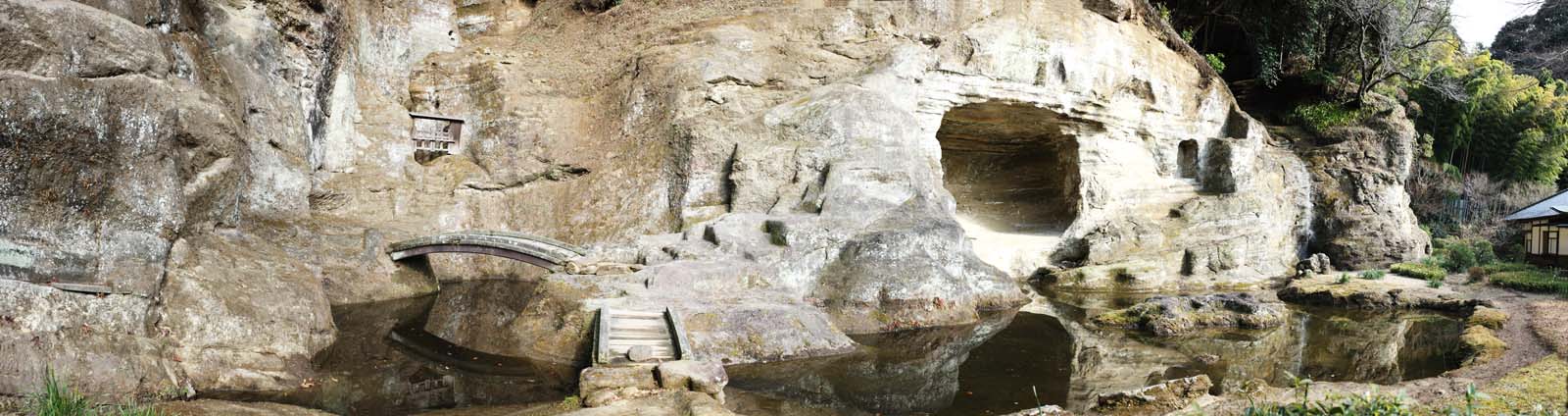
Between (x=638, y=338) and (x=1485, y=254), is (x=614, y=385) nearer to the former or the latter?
(x=638, y=338)

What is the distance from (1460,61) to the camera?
32.5 metres

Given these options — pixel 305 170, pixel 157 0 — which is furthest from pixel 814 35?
pixel 157 0

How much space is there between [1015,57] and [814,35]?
4.86 m

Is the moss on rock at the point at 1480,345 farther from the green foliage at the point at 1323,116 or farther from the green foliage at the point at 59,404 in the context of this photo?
the green foliage at the point at 59,404

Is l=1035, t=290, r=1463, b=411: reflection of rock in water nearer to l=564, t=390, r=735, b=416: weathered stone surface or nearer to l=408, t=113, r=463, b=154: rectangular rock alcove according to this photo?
l=564, t=390, r=735, b=416: weathered stone surface

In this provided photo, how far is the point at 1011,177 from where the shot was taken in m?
25.4

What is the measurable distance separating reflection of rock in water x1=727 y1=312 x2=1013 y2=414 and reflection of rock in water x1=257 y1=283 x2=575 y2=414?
250cm

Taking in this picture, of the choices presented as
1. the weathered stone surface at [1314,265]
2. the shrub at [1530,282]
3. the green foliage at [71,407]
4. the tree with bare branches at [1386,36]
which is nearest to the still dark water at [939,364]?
the green foliage at [71,407]

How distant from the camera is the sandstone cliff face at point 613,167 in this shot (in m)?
10.4

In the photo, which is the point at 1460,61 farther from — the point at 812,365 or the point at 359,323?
the point at 359,323

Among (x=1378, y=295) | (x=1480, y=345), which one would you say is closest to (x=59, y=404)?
(x=1480, y=345)

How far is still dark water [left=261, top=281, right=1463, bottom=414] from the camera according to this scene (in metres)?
9.52

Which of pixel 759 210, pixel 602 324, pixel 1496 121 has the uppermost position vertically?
pixel 1496 121

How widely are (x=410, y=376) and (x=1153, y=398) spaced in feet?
28.0
